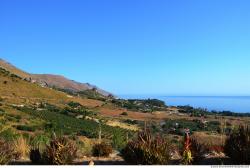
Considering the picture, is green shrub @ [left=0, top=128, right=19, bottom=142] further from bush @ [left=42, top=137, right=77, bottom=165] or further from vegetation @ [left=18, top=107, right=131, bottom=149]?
vegetation @ [left=18, top=107, right=131, bottom=149]

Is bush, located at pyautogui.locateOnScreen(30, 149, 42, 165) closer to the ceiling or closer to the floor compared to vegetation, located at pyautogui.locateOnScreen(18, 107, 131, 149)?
closer to the ceiling

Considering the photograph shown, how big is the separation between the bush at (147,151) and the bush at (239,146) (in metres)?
1.48

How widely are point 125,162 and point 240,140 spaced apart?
287cm

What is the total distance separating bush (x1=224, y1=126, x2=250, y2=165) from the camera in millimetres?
9719

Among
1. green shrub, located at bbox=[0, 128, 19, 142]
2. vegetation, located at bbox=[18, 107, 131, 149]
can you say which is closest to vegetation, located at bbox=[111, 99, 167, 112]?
vegetation, located at bbox=[18, 107, 131, 149]

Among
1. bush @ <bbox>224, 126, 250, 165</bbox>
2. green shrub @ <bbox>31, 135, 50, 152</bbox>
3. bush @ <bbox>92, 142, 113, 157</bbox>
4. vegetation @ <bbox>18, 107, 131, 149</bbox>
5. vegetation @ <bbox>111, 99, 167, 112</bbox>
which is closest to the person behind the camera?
bush @ <bbox>224, 126, 250, 165</bbox>

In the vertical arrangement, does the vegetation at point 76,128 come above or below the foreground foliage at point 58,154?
below

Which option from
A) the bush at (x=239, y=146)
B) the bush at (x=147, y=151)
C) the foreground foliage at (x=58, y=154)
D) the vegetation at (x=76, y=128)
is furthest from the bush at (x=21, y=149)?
the vegetation at (x=76, y=128)

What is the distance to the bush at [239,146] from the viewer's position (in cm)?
972

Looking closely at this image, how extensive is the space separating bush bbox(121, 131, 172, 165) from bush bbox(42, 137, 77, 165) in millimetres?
1305

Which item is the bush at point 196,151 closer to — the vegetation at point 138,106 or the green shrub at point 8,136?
the green shrub at point 8,136

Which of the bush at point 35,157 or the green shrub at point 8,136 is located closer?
the bush at point 35,157

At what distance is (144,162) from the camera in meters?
9.84

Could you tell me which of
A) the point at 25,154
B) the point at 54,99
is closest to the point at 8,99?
the point at 54,99
